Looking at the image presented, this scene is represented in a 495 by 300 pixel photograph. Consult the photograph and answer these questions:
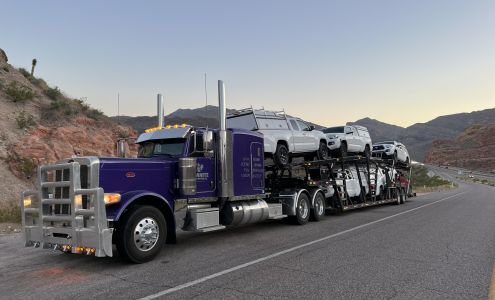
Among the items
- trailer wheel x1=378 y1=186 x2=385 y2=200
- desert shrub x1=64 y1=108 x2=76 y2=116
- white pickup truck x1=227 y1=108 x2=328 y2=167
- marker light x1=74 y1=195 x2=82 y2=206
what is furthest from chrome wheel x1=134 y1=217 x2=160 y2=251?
desert shrub x1=64 y1=108 x2=76 y2=116

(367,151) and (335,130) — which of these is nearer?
(335,130)

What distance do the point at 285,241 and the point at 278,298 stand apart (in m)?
4.06

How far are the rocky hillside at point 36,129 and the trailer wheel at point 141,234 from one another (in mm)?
10555

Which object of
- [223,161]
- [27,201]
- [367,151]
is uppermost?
[367,151]

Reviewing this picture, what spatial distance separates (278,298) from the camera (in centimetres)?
483

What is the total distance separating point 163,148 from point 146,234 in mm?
2104

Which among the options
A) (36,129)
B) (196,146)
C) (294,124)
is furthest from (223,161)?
(36,129)

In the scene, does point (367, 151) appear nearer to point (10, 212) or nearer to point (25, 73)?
point (10, 212)

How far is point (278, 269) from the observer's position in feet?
20.5

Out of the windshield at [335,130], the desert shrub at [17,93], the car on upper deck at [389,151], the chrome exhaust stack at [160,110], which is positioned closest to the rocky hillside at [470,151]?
the car on upper deck at [389,151]

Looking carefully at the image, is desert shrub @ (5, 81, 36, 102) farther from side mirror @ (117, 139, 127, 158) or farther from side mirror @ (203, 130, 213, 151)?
side mirror @ (203, 130, 213, 151)

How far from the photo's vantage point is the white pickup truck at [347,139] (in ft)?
49.6

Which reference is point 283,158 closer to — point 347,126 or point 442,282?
point 347,126

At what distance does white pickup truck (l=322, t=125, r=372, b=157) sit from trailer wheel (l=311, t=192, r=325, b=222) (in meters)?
2.58
